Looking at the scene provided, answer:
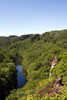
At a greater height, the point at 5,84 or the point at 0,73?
the point at 0,73

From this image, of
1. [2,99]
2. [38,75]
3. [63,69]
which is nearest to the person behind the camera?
[63,69]

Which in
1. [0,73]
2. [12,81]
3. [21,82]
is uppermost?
[0,73]

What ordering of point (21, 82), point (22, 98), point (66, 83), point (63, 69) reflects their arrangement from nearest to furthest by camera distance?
point (66, 83)
point (22, 98)
point (63, 69)
point (21, 82)

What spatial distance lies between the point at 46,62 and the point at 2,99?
3649 cm

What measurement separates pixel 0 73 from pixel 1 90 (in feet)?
32.5

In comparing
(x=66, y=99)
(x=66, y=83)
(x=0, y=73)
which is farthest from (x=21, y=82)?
(x=66, y=99)

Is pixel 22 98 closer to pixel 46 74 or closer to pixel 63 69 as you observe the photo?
pixel 63 69

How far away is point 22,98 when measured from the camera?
41156 millimetres

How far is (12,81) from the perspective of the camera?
205 feet

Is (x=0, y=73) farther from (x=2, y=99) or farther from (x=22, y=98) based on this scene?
(x=22, y=98)

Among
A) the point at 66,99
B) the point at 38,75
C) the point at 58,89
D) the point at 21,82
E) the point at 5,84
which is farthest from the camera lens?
the point at 21,82

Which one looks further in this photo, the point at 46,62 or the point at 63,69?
the point at 46,62

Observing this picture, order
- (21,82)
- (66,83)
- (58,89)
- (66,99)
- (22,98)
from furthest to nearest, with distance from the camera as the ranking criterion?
(21,82) → (22,98) → (66,83) → (58,89) → (66,99)

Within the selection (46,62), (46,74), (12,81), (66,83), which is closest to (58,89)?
(66,83)
